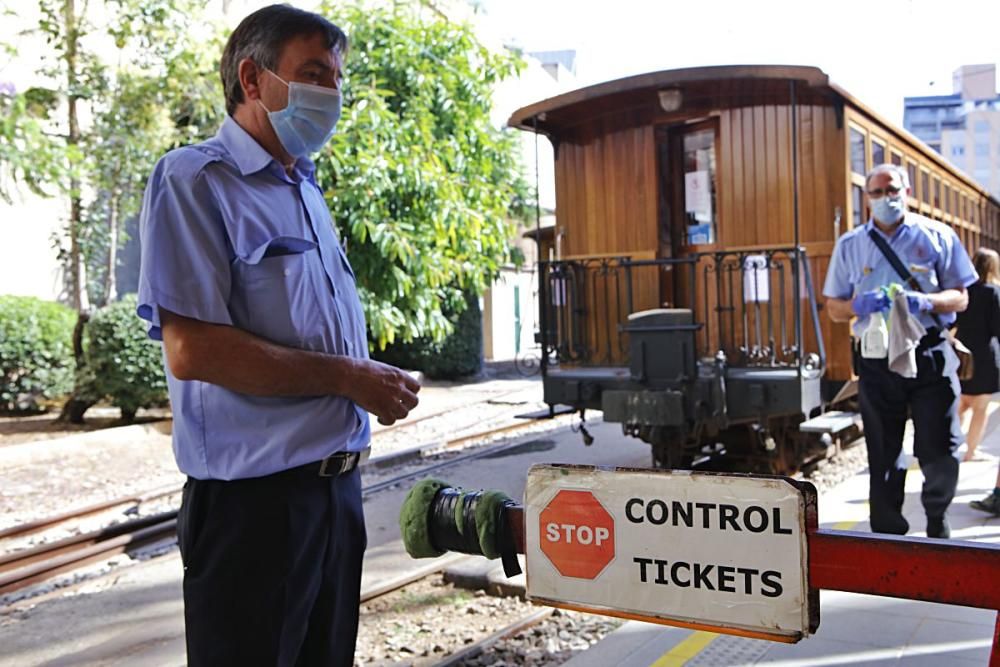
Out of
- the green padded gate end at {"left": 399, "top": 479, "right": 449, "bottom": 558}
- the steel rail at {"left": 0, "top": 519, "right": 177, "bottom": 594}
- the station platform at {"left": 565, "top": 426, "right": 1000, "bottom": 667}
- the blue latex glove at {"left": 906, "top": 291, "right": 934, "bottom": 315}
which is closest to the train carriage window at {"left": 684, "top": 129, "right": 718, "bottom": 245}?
the blue latex glove at {"left": 906, "top": 291, "right": 934, "bottom": 315}

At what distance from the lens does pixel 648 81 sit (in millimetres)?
7270

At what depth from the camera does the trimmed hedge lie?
18.5 meters

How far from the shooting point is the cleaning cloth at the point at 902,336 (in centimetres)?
434

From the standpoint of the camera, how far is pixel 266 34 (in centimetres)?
210

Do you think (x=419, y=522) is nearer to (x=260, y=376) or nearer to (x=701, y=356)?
(x=260, y=376)

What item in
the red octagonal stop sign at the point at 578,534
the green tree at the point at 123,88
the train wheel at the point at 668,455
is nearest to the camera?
the red octagonal stop sign at the point at 578,534

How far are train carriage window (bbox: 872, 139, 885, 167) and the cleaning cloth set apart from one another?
369 cm

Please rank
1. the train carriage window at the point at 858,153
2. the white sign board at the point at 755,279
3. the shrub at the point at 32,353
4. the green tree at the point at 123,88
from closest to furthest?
1. the white sign board at the point at 755,279
2. the train carriage window at the point at 858,153
3. the green tree at the point at 123,88
4. the shrub at the point at 32,353

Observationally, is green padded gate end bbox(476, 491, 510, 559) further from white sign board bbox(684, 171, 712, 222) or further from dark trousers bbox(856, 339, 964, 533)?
white sign board bbox(684, 171, 712, 222)

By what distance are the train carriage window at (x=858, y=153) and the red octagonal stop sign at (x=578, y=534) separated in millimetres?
6432

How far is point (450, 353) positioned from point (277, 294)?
54.1 feet

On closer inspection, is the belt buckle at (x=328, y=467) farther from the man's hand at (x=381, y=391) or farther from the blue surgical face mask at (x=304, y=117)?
the blue surgical face mask at (x=304, y=117)

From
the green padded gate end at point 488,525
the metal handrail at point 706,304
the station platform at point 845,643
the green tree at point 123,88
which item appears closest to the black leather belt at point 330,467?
the green padded gate end at point 488,525

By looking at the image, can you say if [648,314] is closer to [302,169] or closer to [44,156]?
[302,169]
